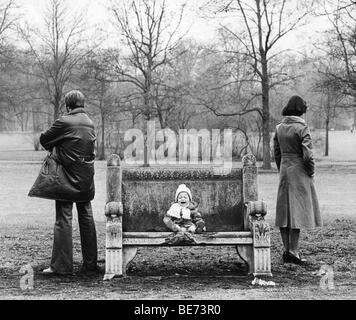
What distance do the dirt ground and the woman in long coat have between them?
0.39m

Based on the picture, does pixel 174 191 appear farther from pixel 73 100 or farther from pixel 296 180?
pixel 73 100

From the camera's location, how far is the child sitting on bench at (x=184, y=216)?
6.89 metres

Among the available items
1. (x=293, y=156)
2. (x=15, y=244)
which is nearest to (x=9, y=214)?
(x=15, y=244)

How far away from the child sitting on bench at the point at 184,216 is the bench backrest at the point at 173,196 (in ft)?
1.40

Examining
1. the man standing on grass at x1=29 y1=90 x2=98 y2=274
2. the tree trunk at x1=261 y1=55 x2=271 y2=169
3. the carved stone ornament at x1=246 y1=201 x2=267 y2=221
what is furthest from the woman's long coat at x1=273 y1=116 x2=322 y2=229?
the tree trunk at x1=261 y1=55 x2=271 y2=169

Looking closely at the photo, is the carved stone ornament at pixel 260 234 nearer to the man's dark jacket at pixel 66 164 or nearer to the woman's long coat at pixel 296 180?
the woman's long coat at pixel 296 180

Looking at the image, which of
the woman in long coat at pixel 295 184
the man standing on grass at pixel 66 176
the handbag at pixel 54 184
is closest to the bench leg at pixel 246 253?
the woman in long coat at pixel 295 184

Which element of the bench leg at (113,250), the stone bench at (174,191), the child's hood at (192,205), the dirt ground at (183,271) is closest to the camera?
the dirt ground at (183,271)

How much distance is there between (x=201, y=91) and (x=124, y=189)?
2822cm

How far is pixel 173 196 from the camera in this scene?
7535 mm

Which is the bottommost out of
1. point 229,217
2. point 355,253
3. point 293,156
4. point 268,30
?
point 355,253

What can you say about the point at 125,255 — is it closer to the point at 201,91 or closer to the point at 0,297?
the point at 0,297

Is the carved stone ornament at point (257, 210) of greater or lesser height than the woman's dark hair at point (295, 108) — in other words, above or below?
below

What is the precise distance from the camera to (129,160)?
1419 inches
